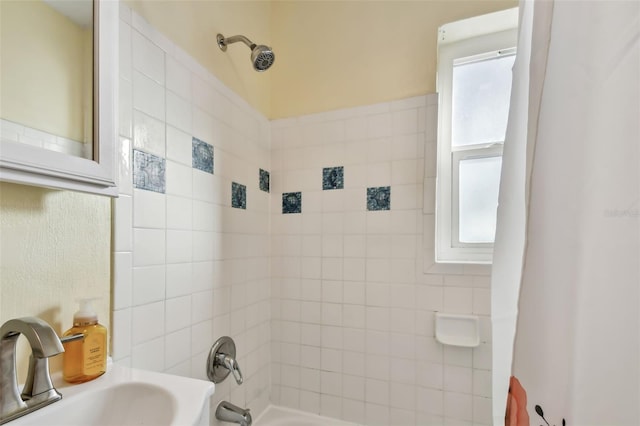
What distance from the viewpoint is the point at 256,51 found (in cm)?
119

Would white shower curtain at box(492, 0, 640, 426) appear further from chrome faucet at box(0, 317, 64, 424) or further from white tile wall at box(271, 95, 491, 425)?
chrome faucet at box(0, 317, 64, 424)

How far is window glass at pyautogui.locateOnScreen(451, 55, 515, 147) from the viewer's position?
4.67 ft

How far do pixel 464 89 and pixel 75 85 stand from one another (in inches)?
58.9

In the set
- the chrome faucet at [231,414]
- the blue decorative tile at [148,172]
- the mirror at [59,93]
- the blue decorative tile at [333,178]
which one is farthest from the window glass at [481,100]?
the chrome faucet at [231,414]

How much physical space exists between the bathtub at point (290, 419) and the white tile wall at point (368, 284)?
0.11 feet

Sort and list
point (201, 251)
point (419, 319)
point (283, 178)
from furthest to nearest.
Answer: point (283, 178) → point (419, 319) → point (201, 251)

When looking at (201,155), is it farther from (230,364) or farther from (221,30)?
(230,364)

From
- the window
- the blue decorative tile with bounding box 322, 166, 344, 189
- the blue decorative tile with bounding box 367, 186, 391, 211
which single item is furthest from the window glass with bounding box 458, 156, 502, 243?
the blue decorative tile with bounding box 322, 166, 344, 189

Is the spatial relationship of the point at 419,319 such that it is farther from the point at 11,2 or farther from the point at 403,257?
the point at 11,2

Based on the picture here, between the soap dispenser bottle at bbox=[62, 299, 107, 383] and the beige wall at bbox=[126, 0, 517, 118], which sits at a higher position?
the beige wall at bbox=[126, 0, 517, 118]

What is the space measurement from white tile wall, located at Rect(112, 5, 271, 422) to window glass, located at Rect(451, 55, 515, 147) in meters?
0.98

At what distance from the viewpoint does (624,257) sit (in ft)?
1.77

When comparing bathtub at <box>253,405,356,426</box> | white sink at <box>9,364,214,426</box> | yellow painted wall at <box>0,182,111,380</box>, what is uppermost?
yellow painted wall at <box>0,182,111,380</box>

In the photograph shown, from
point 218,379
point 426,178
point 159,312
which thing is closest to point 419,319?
point 426,178
